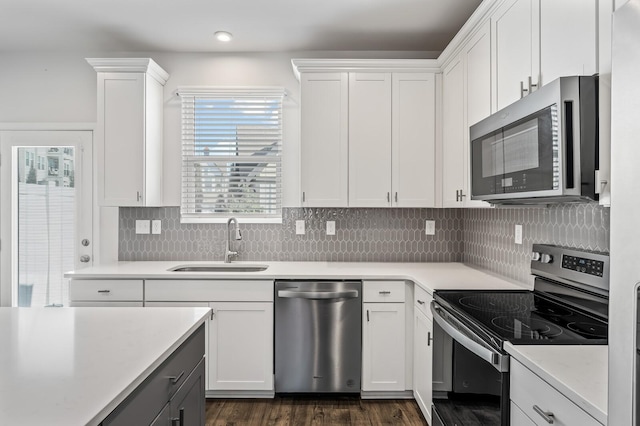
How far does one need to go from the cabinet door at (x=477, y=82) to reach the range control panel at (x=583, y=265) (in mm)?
574

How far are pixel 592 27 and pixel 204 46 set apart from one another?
2.81 meters

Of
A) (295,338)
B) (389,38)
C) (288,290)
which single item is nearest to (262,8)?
(389,38)

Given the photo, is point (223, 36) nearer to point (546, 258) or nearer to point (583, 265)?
point (546, 258)

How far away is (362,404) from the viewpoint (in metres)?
2.78

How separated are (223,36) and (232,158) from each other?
37.3 inches

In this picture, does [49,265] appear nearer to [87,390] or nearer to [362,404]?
[362,404]

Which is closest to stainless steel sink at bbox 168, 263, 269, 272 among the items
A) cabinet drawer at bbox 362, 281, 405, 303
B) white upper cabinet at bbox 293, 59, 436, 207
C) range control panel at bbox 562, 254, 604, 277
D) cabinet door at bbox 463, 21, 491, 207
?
white upper cabinet at bbox 293, 59, 436, 207

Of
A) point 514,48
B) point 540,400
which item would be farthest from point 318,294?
point 514,48

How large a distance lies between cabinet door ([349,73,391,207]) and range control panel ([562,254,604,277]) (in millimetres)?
1469

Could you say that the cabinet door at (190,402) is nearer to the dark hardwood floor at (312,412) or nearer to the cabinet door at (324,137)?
the dark hardwood floor at (312,412)

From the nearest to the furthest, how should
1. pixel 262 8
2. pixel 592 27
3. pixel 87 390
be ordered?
pixel 87 390, pixel 592 27, pixel 262 8

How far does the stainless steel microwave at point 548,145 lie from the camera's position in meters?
1.32

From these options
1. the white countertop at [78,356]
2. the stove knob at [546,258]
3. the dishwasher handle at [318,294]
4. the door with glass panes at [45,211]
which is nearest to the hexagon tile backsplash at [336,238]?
the door with glass panes at [45,211]

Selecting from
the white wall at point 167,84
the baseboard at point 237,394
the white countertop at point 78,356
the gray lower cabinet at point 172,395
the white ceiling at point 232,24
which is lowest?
the baseboard at point 237,394
